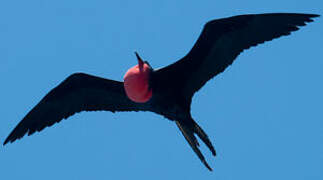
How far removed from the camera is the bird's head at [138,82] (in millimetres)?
7605

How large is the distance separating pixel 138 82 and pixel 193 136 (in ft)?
2.91

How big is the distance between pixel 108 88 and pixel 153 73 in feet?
2.66

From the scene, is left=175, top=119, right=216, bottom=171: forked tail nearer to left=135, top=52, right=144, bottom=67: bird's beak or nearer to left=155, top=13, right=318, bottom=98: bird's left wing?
left=155, top=13, right=318, bottom=98: bird's left wing

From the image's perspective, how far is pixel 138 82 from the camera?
7605 mm

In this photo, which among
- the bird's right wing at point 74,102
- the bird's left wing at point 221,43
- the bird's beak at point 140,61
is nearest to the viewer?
the bird's left wing at point 221,43

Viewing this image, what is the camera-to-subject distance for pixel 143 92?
25.1 feet

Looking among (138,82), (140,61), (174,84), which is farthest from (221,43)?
(138,82)

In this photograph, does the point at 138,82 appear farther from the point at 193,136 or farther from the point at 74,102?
the point at 74,102

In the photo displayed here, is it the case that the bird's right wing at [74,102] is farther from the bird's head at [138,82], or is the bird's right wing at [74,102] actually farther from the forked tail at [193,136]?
the forked tail at [193,136]

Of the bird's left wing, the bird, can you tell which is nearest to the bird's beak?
the bird

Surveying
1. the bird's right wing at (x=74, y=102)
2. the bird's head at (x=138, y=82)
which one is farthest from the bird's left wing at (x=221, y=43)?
the bird's right wing at (x=74, y=102)

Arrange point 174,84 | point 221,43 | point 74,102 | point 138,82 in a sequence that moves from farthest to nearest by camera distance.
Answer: point 74,102 → point 174,84 → point 221,43 → point 138,82

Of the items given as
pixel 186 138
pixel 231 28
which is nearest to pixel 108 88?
pixel 186 138

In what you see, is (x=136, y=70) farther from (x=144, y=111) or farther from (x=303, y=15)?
(x=303, y=15)
